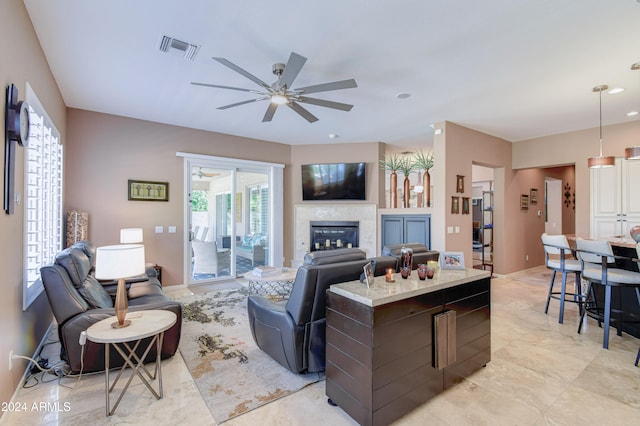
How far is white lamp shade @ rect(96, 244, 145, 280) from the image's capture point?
6.82ft

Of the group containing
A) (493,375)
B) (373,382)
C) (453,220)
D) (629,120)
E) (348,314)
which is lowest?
(493,375)

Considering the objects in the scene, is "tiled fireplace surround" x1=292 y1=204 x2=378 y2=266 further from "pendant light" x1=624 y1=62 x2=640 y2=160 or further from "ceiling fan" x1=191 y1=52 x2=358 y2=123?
"pendant light" x1=624 y1=62 x2=640 y2=160

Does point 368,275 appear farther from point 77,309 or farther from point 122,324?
point 77,309

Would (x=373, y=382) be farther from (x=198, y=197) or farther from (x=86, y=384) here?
(x=198, y=197)

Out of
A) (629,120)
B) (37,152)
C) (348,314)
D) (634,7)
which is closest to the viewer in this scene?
Answer: (348,314)

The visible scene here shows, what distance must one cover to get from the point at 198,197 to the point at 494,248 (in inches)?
240

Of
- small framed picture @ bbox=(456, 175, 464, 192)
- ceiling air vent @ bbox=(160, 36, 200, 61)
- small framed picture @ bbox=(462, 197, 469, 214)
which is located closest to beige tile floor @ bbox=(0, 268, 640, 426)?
small framed picture @ bbox=(462, 197, 469, 214)

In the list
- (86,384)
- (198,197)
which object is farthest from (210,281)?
(86,384)

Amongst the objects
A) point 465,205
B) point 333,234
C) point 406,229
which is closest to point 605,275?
point 465,205

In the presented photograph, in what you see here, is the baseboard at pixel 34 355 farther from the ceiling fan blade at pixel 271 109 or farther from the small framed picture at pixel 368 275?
the ceiling fan blade at pixel 271 109

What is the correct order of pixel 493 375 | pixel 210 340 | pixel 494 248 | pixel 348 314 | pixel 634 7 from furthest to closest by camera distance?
pixel 494 248 → pixel 210 340 → pixel 493 375 → pixel 634 7 → pixel 348 314

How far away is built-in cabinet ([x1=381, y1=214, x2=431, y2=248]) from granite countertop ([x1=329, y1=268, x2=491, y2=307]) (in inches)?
109

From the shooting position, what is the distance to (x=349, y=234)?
6391mm

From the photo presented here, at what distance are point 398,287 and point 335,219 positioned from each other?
4.46m
